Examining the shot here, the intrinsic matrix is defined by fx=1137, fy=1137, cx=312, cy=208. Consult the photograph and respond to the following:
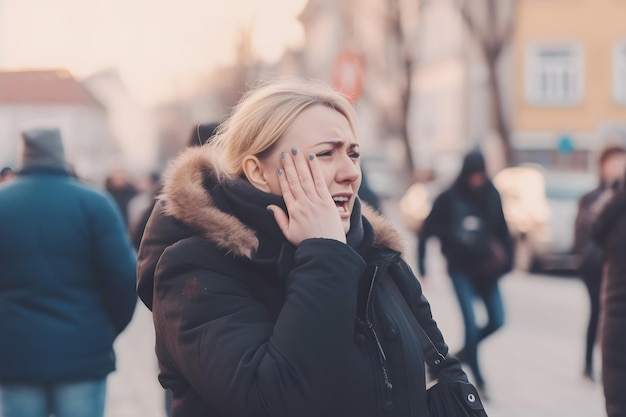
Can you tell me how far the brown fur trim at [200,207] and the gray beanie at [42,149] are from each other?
210 centimetres

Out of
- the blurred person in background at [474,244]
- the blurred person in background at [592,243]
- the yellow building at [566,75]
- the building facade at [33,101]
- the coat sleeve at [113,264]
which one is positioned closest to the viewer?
the coat sleeve at [113,264]

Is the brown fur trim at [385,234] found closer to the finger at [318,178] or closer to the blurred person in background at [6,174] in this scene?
the finger at [318,178]

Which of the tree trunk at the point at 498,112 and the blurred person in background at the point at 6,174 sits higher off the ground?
the blurred person in background at the point at 6,174

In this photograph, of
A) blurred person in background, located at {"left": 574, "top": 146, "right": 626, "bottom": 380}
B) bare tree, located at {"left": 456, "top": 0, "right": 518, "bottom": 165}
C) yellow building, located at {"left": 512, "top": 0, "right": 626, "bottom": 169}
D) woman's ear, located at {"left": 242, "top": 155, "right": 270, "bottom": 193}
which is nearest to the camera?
woman's ear, located at {"left": 242, "top": 155, "right": 270, "bottom": 193}

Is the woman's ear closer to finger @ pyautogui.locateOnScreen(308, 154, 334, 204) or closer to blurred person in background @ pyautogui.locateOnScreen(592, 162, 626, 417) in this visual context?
finger @ pyautogui.locateOnScreen(308, 154, 334, 204)

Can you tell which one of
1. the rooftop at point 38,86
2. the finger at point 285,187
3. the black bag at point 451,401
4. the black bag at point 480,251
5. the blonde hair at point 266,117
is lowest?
the black bag at point 480,251

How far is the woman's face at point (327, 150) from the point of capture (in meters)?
2.51

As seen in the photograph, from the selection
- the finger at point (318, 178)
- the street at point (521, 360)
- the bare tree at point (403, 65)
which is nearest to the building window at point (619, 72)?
the bare tree at point (403, 65)

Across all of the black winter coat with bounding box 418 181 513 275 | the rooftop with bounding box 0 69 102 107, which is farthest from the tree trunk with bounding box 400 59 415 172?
the rooftop with bounding box 0 69 102 107

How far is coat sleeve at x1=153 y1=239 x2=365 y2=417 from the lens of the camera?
2270mm

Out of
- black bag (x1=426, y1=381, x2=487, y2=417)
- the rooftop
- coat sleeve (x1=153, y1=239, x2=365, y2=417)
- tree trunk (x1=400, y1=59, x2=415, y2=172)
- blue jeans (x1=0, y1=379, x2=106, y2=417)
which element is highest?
the rooftop

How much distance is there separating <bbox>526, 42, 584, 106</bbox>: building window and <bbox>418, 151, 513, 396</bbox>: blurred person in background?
33.0 meters

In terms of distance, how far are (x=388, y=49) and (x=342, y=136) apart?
5055 cm

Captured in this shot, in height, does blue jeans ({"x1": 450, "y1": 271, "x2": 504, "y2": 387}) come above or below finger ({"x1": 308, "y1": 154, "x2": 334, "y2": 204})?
below
